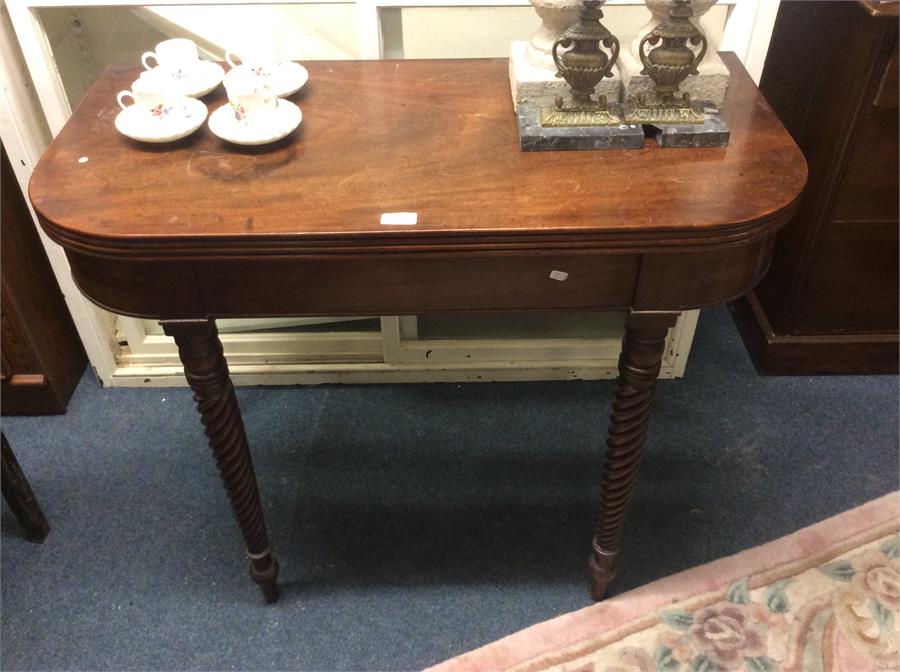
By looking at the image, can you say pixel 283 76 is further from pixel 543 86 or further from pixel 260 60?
pixel 543 86

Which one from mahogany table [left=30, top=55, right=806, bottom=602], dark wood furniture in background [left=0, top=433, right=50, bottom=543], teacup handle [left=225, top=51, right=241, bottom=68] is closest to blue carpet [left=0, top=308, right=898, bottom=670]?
dark wood furniture in background [left=0, top=433, right=50, bottom=543]

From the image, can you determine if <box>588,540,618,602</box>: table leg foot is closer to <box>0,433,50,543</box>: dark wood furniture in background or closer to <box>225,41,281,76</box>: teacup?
<box>225,41,281,76</box>: teacup

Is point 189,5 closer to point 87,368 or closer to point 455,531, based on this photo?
point 87,368

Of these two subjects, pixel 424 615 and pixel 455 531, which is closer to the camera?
pixel 424 615

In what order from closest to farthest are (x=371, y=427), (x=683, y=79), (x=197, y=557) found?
(x=683, y=79) → (x=197, y=557) → (x=371, y=427)

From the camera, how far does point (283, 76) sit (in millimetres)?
1220

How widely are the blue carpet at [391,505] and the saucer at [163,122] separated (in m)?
0.82

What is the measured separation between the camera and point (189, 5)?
144cm

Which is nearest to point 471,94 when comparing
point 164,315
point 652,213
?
point 652,213

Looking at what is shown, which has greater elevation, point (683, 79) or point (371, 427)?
point (683, 79)

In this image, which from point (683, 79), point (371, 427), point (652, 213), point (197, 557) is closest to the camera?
point (652, 213)

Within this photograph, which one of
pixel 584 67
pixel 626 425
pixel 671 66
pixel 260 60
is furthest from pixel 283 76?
pixel 626 425

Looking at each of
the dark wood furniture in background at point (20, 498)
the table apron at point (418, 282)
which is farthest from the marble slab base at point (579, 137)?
the dark wood furniture in background at point (20, 498)

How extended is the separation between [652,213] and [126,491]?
1.23 metres
